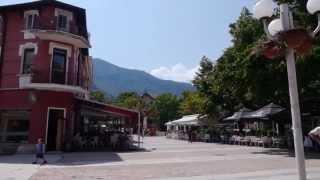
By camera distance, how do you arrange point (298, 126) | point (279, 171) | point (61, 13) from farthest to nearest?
point (61, 13) → point (279, 171) → point (298, 126)

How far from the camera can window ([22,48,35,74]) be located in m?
A: 27.7

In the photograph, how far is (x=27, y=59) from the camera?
28.0m

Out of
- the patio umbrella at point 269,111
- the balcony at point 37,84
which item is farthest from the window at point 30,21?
the patio umbrella at point 269,111

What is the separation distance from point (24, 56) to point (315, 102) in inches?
857

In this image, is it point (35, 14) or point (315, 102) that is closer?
point (35, 14)

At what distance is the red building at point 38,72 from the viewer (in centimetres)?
2673

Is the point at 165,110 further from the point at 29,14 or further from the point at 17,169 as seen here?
the point at 17,169

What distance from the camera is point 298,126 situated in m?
8.78

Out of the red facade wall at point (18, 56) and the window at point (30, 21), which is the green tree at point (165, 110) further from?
the window at point (30, 21)

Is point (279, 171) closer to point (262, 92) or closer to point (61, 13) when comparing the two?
point (262, 92)

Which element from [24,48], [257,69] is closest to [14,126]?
[24,48]

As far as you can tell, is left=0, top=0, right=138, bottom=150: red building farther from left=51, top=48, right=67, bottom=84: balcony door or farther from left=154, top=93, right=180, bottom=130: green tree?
left=154, top=93, right=180, bottom=130: green tree

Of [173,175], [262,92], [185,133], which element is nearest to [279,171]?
[173,175]

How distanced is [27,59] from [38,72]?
188 centimetres
